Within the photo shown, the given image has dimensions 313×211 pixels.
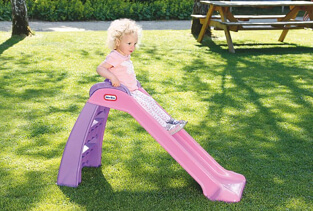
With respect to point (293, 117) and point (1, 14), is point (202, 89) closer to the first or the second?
point (293, 117)

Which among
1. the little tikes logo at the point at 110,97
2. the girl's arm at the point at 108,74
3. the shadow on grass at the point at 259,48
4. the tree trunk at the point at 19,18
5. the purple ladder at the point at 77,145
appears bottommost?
the shadow on grass at the point at 259,48

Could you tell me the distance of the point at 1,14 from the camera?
1308 cm

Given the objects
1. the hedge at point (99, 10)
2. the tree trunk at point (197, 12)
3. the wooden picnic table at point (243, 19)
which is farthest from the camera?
the hedge at point (99, 10)

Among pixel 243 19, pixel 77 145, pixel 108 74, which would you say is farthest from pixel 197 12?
pixel 77 145

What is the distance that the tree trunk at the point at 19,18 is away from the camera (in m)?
9.30

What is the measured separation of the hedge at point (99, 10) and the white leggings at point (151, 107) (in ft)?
35.2

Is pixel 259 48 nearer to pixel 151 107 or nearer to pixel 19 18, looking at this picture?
pixel 19 18

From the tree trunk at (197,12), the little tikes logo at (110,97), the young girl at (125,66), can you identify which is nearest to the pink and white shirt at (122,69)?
the young girl at (125,66)

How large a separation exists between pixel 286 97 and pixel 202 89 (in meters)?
1.18

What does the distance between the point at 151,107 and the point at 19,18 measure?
7.09 metres

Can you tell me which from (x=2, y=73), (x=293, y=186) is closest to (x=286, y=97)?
(x=293, y=186)

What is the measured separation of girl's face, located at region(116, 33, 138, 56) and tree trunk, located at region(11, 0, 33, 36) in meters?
6.76

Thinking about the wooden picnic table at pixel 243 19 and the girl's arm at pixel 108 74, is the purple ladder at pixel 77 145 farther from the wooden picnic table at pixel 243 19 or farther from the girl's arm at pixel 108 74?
the wooden picnic table at pixel 243 19

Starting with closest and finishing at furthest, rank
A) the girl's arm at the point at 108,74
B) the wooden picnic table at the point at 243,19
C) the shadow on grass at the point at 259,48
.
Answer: the girl's arm at the point at 108,74
the wooden picnic table at the point at 243,19
the shadow on grass at the point at 259,48
